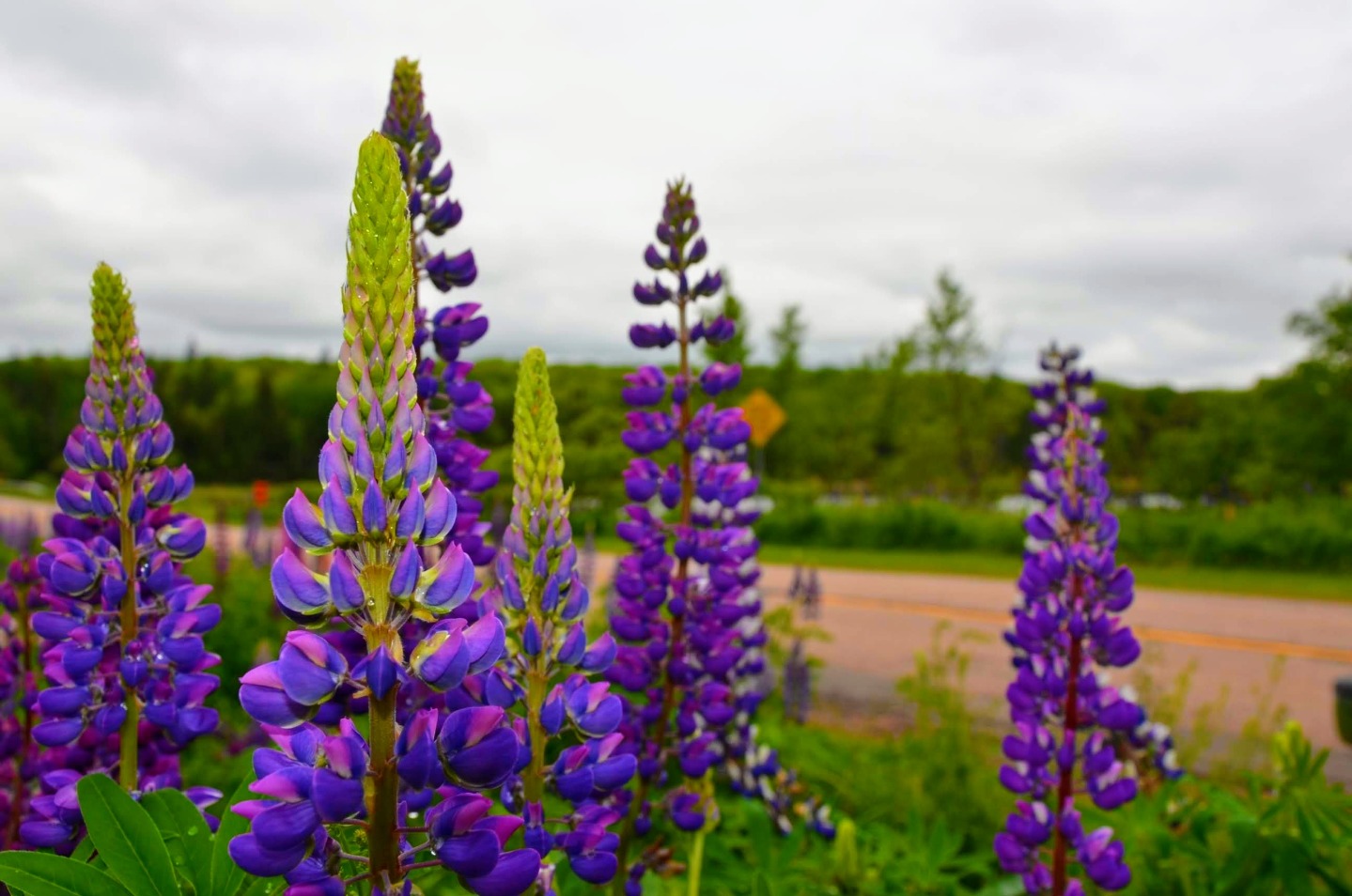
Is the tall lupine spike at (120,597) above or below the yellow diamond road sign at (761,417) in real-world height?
below

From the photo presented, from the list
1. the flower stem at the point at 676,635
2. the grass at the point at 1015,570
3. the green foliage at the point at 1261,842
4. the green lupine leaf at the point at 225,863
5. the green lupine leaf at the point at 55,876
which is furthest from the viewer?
the grass at the point at 1015,570

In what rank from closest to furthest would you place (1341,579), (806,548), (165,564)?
(165,564), (1341,579), (806,548)

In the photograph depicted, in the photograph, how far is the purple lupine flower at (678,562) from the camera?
2441mm

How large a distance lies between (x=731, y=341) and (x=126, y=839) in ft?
6.93

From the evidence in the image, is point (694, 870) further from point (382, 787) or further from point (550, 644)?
point (382, 787)

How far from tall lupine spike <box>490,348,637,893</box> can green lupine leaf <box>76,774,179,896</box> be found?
49 centimetres

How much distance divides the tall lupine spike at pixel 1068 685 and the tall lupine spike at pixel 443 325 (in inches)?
59.0

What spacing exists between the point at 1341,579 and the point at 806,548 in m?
10.5

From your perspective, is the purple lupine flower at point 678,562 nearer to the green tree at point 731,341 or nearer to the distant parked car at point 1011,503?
the green tree at point 731,341

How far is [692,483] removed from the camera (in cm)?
261

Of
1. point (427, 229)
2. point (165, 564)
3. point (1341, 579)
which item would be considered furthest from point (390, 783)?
point (1341, 579)

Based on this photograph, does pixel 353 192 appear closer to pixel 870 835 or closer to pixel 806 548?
pixel 870 835

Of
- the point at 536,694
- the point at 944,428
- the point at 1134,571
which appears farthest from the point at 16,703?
the point at 944,428

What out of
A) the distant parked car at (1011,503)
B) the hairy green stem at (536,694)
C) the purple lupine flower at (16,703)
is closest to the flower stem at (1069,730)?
the hairy green stem at (536,694)
